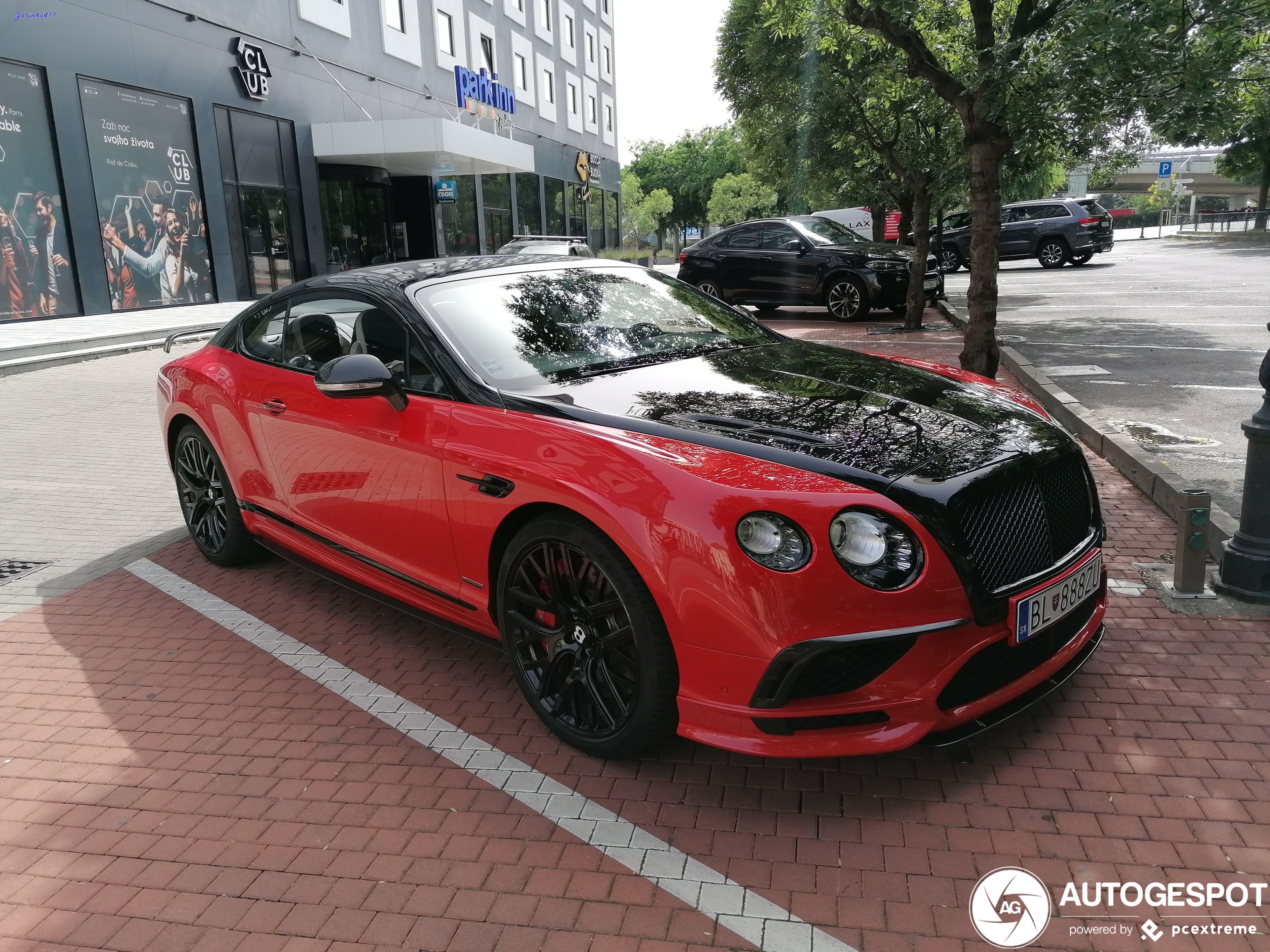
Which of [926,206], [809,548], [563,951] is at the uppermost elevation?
[926,206]

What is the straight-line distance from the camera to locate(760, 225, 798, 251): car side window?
16.2m

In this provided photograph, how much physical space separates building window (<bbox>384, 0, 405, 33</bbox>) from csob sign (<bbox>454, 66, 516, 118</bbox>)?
210 cm

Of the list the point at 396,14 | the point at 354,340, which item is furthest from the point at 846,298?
the point at 396,14

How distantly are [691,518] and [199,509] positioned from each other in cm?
363

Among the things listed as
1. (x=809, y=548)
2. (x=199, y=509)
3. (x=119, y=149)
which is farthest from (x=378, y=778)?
(x=119, y=149)

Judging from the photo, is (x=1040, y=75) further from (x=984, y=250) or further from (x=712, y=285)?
(x=712, y=285)

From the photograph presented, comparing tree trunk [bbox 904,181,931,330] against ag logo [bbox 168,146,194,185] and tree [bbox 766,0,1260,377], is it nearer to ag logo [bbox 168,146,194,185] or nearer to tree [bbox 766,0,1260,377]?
tree [bbox 766,0,1260,377]

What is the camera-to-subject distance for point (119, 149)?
18547 millimetres

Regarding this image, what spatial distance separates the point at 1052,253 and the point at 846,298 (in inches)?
597

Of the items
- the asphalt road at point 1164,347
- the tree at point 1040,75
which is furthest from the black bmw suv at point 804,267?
the tree at point 1040,75

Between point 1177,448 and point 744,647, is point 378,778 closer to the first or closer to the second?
point 744,647

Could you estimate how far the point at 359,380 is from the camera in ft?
11.6

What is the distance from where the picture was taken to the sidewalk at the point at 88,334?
13531 millimetres

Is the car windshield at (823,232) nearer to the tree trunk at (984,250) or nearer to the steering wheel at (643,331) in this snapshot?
the tree trunk at (984,250)
